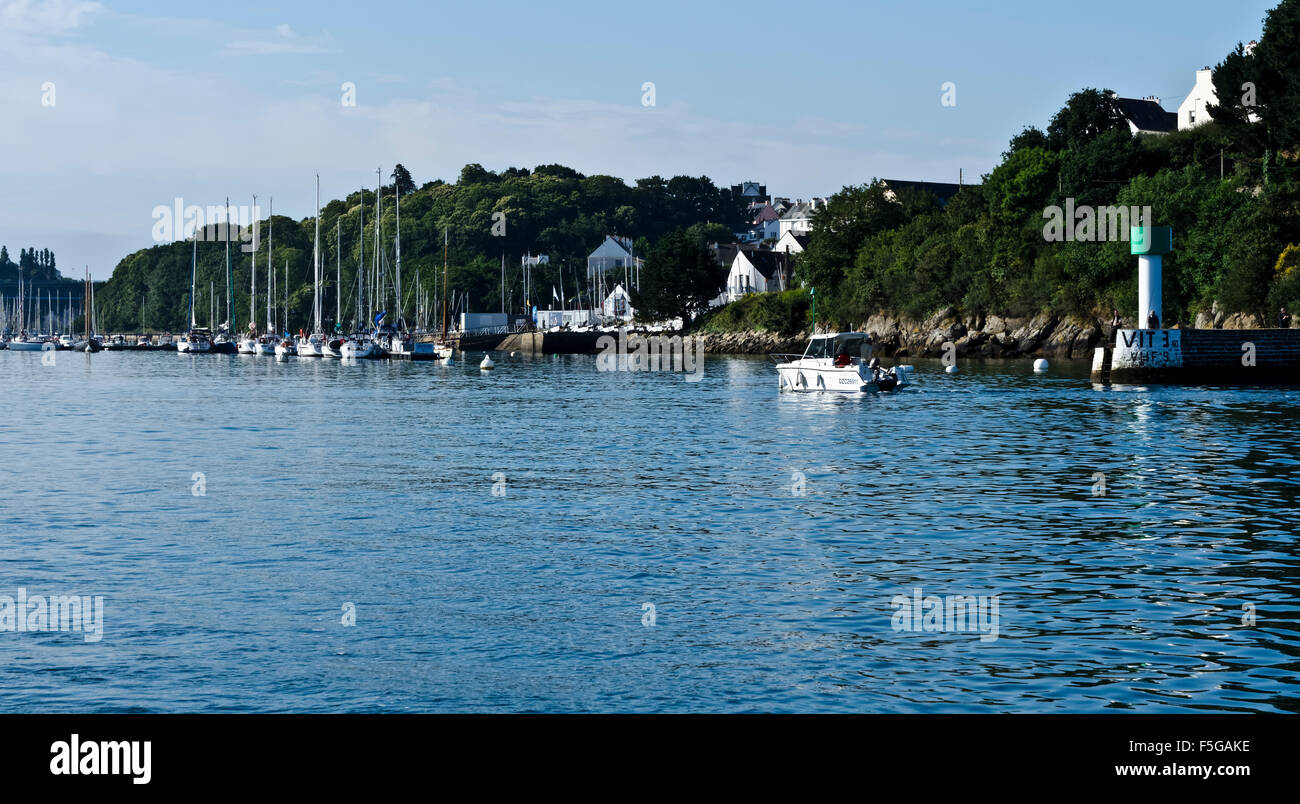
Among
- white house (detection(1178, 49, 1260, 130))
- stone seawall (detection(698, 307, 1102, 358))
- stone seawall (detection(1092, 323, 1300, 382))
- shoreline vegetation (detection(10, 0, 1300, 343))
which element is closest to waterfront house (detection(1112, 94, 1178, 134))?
white house (detection(1178, 49, 1260, 130))

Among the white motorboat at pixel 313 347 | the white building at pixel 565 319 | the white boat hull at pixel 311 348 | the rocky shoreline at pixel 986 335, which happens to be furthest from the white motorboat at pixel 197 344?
the rocky shoreline at pixel 986 335

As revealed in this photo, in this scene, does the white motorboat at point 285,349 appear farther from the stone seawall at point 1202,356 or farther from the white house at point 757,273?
the stone seawall at point 1202,356

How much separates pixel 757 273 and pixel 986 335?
216 feet

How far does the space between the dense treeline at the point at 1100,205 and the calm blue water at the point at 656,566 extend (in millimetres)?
51604

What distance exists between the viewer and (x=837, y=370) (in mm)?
67938

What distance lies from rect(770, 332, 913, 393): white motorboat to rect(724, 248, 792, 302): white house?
4370 inches

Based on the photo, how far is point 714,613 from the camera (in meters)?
18.0

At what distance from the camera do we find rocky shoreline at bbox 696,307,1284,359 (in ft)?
368

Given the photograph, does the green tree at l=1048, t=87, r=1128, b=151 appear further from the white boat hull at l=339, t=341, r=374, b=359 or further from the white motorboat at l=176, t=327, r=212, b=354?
the white motorboat at l=176, t=327, r=212, b=354

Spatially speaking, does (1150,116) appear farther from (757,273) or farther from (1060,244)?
(757,273)

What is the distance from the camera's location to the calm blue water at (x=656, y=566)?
14.3m
